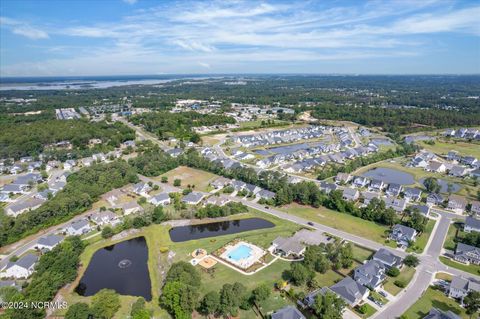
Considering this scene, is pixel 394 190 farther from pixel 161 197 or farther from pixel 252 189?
pixel 161 197

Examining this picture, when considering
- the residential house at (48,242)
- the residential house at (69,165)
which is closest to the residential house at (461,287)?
the residential house at (48,242)

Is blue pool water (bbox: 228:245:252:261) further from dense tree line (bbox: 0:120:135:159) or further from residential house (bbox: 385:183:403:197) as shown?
dense tree line (bbox: 0:120:135:159)

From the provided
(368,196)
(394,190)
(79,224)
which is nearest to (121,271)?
(79,224)

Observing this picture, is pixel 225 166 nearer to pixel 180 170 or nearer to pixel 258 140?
pixel 180 170

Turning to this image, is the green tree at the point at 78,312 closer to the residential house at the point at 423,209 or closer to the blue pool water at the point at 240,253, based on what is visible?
the blue pool water at the point at 240,253

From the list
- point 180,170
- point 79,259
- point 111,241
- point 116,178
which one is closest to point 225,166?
point 180,170
